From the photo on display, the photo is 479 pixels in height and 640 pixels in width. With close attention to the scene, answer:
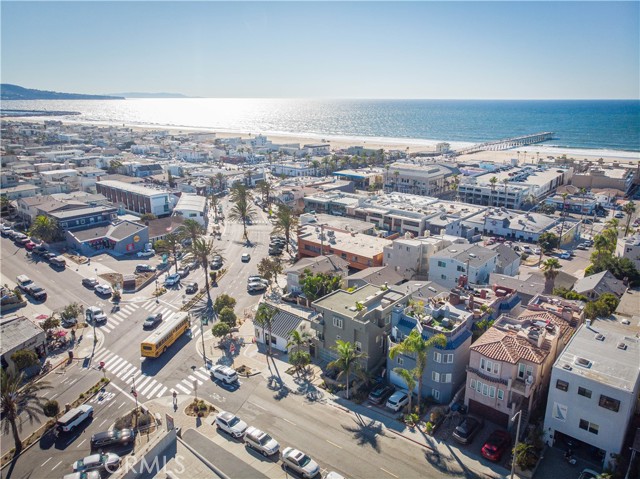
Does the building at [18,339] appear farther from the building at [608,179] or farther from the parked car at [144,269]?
the building at [608,179]

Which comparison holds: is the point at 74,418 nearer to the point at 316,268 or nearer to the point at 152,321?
the point at 152,321

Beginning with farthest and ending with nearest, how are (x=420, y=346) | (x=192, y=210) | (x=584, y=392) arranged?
(x=192, y=210)
(x=420, y=346)
(x=584, y=392)

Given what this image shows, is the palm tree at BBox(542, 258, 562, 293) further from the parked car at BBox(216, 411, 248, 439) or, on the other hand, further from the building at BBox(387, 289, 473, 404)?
the parked car at BBox(216, 411, 248, 439)

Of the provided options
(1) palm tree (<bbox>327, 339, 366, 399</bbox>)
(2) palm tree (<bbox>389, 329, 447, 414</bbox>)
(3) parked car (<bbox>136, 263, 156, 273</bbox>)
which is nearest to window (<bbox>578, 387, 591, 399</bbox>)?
(2) palm tree (<bbox>389, 329, 447, 414</bbox>)

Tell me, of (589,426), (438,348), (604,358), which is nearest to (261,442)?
(438,348)

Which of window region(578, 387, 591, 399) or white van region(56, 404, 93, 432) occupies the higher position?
window region(578, 387, 591, 399)

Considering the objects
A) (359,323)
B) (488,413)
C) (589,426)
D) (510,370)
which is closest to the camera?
(589,426)
